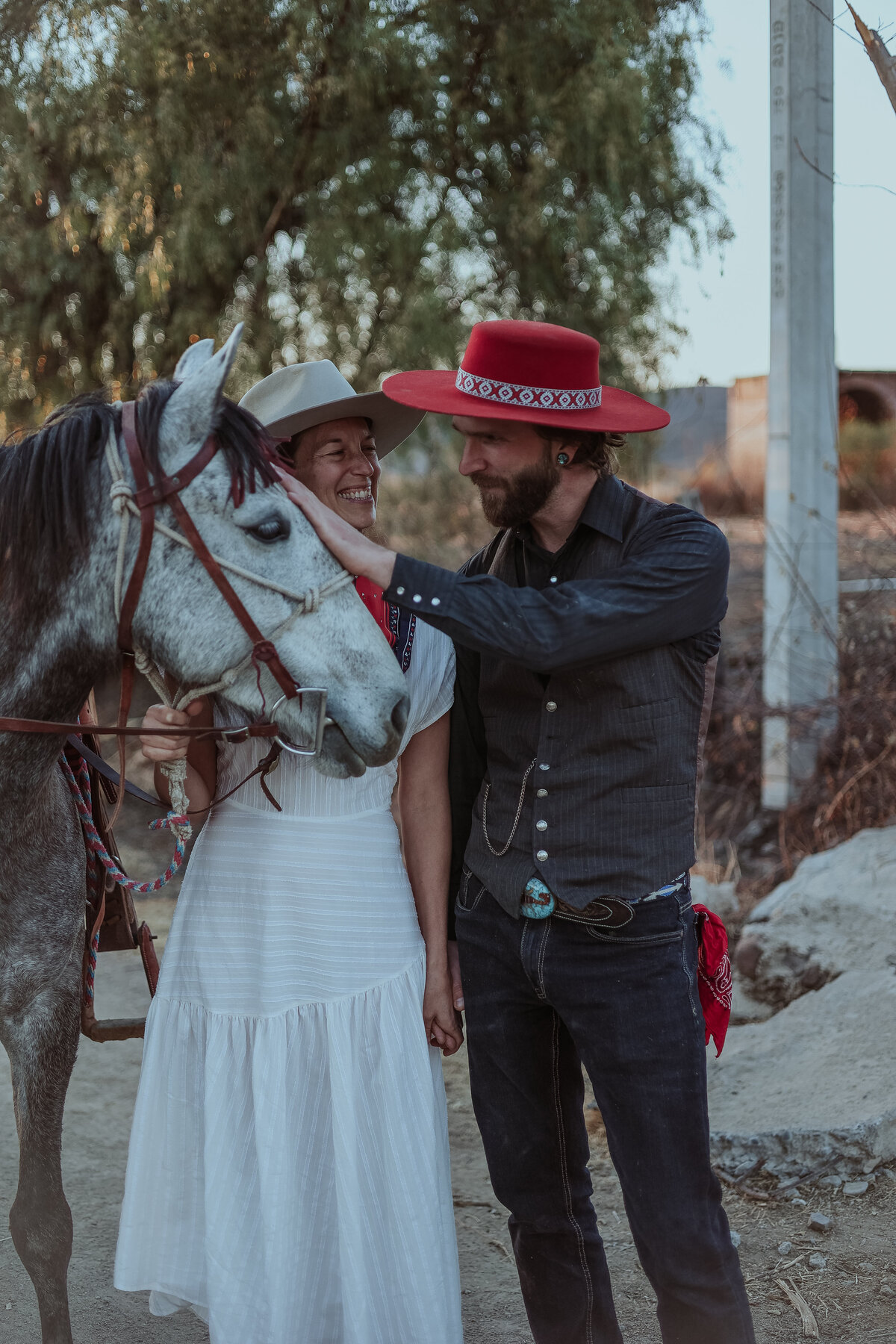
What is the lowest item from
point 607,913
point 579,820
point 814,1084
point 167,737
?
point 814,1084

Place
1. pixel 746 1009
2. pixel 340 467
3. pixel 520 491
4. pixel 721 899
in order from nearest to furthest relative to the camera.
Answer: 1. pixel 520 491
2. pixel 340 467
3. pixel 746 1009
4. pixel 721 899

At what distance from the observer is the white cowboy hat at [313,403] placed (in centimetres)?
225

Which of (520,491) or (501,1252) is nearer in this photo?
(520,491)

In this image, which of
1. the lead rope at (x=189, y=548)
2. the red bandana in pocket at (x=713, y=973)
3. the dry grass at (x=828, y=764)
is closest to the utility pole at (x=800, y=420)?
the dry grass at (x=828, y=764)

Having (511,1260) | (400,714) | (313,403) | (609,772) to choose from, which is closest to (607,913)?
(609,772)

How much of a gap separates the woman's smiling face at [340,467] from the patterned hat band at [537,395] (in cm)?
37

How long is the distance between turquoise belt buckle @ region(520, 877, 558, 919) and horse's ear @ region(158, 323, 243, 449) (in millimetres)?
963

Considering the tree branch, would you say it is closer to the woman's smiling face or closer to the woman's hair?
the woman's hair

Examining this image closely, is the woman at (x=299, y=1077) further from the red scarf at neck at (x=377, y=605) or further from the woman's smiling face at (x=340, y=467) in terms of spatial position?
the woman's smiling face at (x=340, y=467)

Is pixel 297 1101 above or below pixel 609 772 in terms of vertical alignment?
below

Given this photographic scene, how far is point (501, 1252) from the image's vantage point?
125 inches

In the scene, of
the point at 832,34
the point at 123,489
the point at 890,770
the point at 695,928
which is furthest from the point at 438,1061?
the point at 832,34

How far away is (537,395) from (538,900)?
0.91 meters

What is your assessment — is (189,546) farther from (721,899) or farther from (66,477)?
A: (721,899)
